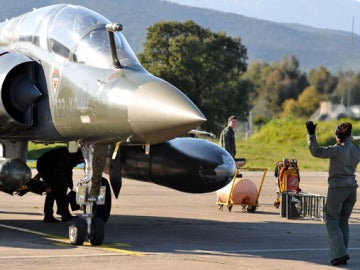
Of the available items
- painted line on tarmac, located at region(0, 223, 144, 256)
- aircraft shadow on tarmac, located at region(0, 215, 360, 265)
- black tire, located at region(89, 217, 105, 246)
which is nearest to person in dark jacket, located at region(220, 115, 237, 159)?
aircraft shadow on tarmac, located at region(0, 215, 360, 265)

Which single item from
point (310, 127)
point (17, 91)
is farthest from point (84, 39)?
point (310, 127)

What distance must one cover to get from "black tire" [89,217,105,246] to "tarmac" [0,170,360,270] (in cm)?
13

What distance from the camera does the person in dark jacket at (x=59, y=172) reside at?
15.8m

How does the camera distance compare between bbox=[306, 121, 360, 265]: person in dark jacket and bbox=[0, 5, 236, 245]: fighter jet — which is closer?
bbox=[306, 121, 360, 265]: person in dark jacket

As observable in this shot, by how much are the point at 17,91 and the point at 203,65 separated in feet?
164

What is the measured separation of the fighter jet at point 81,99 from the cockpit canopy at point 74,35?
0.01m

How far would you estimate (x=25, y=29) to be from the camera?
1432cm

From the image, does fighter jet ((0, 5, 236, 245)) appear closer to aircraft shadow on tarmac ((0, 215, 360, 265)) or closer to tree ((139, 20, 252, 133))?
aircraft shadow on tarmac ((0, 215, 360, 265))

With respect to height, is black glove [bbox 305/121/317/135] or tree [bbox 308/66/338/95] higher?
black glove [bbox 305/121/317/135]

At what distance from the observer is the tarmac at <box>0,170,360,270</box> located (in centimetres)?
1174

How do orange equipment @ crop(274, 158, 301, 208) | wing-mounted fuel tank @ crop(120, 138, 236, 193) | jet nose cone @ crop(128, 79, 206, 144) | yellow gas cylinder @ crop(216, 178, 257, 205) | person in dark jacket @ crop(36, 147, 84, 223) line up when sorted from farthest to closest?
orange equipment @ crop(274, 158, 301, 208)
yellow gas cylinder @ crop(216, 178, 257, 205)
person in dark jacket @ crop(36, 147, 84, 223)
wing-mounted fuel tank @ crop(120, 138, 236, 193)
jet nose cone @ crop(128, 79, 206, 144)

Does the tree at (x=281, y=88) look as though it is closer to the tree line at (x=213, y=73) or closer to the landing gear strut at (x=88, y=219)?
→ the tree line at (x=213, y=73)

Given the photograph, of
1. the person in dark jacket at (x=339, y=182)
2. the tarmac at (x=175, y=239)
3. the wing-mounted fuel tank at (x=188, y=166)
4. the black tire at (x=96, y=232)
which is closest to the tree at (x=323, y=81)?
the tarmac at (x=175, y=239)

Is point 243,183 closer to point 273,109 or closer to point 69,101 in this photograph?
Result: point 69,101
